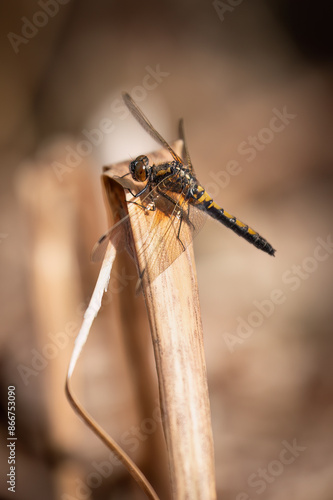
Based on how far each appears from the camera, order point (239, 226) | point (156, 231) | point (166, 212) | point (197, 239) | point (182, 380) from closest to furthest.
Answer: point (182, 380)
point (156, 231)
point (166, 212)
point (239, 226)
point (197, 239)

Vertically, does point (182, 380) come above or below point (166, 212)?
below


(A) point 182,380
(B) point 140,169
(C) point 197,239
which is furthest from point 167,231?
(C) point 197,239

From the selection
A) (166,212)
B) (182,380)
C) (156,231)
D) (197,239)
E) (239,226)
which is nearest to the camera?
(182,380)

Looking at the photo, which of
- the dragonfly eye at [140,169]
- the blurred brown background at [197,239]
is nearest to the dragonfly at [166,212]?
the dragonfly eye at [140,169]

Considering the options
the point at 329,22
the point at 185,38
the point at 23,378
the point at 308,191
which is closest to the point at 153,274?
the point at 23,378

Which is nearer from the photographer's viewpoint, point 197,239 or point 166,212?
point 166,212

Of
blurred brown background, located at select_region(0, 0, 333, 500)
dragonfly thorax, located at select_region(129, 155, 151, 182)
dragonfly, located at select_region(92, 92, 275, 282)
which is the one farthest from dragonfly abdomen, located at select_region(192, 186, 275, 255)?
dragonfly thorax, located at select_region(129, 155, 151, 182)

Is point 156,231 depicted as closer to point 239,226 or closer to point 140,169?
point 140,169

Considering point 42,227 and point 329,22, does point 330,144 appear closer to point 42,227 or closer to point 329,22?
point 329,22
